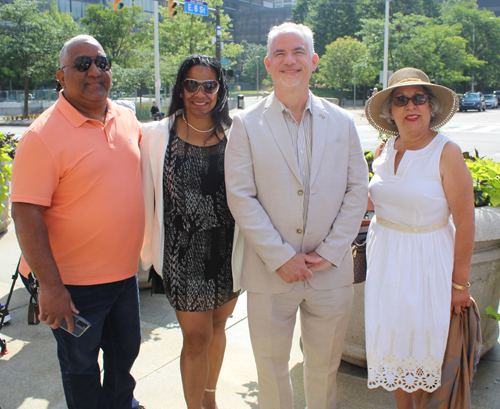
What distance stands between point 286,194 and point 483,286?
172 centimetres

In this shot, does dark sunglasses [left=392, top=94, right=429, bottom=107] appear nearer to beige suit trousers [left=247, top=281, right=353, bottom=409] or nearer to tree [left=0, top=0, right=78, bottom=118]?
beige suit trousers [left=247, top=281, right=353, bottom=409]

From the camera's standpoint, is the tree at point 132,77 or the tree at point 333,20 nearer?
the tree at point 132,77

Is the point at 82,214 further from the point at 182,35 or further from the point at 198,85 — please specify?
the point at 182,35

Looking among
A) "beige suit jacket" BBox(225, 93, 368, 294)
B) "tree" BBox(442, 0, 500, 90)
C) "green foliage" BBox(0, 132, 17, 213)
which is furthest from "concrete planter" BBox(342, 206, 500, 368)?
"tree" BBox(442, 0, 500, 90)

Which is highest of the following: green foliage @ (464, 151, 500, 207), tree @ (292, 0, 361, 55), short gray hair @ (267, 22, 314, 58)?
tree @ (292, 0, 361, 55)

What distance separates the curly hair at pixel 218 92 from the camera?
2.68 meters

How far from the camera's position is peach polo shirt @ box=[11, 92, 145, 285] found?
7.41 ft

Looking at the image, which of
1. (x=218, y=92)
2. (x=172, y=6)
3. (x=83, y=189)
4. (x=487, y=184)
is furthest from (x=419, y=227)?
(x=172, y=6)

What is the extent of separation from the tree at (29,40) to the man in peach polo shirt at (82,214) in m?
33.1

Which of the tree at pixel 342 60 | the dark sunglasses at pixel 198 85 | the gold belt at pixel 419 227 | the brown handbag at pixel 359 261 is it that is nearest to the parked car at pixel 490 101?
the tree at pixel 342 60

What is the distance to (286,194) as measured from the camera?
240 cm

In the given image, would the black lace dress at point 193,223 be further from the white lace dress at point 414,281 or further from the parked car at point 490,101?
the parked car at point 490,101

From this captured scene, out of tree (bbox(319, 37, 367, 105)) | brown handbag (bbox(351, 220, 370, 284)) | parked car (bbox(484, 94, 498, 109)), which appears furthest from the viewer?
parked car (bbox(484, 94, 498, 109))

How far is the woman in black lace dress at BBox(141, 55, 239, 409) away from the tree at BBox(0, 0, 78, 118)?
33.2m
